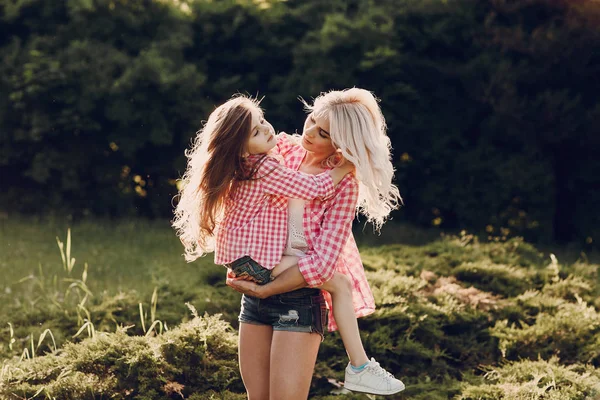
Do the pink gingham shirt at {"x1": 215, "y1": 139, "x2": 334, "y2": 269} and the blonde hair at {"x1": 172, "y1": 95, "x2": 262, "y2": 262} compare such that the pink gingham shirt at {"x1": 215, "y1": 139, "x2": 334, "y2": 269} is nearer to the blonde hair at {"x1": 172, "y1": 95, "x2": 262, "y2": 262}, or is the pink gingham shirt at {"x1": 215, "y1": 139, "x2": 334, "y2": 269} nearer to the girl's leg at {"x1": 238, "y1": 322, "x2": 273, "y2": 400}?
the blonde hair at {"x1": 172, "y1": 95, "x2": 262, "y2": 262}

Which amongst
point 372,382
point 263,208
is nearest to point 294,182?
point 263,208

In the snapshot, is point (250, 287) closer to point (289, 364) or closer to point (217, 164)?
point (289, 364)

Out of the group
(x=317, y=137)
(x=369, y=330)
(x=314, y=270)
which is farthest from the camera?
(x=369, y=330)

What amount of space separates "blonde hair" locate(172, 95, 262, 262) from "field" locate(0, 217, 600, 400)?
1280 millimetres

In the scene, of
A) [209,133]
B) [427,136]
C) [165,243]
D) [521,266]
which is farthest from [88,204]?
[209,133]

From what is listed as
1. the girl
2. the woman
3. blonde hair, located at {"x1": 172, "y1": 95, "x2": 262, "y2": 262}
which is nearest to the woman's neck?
the woman

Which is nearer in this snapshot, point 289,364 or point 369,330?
point 289,364

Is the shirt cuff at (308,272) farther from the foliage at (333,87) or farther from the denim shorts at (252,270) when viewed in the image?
the foliage at (333,87)

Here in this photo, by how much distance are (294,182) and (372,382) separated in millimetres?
866

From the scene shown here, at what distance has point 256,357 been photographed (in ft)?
11.1

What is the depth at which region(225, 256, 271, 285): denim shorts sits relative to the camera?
330 centimetres

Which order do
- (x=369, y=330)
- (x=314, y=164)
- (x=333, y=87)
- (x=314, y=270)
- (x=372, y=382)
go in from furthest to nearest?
1. (x=333, y=87)
2. (x=369, y=330)
3. (x=314, y=164)
4. (x=372, y=382)
5. (x=314, y=270)

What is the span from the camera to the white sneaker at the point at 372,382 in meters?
3.32

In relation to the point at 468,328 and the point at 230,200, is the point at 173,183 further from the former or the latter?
the point at 230,200
